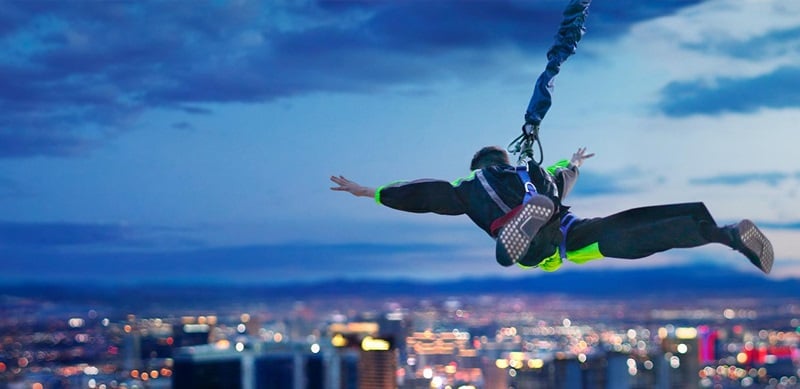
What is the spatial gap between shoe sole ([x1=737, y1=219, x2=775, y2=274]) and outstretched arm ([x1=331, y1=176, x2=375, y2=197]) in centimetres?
128

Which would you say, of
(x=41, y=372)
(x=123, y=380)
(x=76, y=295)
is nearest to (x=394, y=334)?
(x=123, y=380)

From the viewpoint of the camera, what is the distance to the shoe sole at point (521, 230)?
3986 millimetres

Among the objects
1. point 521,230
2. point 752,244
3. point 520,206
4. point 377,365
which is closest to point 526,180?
point 520,206

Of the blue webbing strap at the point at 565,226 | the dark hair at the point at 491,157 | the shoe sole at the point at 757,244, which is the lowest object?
the shoe sole at the point at 757,244

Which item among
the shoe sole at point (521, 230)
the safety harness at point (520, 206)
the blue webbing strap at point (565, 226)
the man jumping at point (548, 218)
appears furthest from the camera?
the blue webbing strap at point (565, 226)

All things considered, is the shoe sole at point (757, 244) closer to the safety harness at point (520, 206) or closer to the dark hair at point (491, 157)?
the safety harness at point (520, 206)

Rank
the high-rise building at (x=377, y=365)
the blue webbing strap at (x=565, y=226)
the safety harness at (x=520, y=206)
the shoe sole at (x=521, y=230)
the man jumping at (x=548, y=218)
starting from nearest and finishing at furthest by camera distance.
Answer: the shoe sole at (x=521, y=230) < the man jumping at (x=548, y=218) < the safety harness at (x=520, y=206) < the blue webbing strap at (x=565, y=226) < the high-rise building at (x=377, y=365)

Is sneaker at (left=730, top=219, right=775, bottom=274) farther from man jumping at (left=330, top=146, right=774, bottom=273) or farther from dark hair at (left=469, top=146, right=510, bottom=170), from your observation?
dark hair at (left=469, top=146, right=510, bottom=170)

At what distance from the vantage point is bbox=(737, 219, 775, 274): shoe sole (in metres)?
4.04

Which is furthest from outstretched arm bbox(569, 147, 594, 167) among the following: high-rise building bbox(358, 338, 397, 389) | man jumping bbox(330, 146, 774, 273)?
high-rise building bbox(358, 338, 397, 389)

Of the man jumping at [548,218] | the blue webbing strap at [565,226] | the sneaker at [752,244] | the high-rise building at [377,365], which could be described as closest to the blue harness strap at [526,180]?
the man jumping at [548,218]

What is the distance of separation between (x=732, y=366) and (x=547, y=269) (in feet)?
86.5

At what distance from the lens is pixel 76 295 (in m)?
14.0

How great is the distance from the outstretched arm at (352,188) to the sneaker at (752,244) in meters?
1.25
